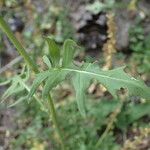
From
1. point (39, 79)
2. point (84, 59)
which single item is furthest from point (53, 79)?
point (84, 59)

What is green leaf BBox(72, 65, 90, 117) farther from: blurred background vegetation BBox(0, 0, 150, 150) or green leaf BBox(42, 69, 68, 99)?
blurred background vegetation BBox(0, 0, 150, 150)

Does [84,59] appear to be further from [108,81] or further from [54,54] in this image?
[108,81]

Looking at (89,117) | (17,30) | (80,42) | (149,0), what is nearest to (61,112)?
(89,117)

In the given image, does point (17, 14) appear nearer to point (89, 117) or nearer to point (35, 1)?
point (35, 1)

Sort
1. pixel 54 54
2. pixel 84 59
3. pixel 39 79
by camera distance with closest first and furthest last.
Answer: pixel 39 79 → pixel 54 54 → pixel 84 59

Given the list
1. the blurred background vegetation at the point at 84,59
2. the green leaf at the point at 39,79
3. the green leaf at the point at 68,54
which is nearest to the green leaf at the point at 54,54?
the green leaf at the point at 68,54

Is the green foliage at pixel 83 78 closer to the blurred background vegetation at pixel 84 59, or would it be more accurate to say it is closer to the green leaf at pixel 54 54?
the green leaf at pixel 54 54

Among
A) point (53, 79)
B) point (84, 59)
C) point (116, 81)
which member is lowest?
point (84, 59)

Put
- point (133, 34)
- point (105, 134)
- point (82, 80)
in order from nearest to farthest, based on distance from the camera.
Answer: point (82, 80)
point (105, 134)
point (133, 34)

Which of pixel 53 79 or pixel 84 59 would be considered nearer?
pixel 53 79
